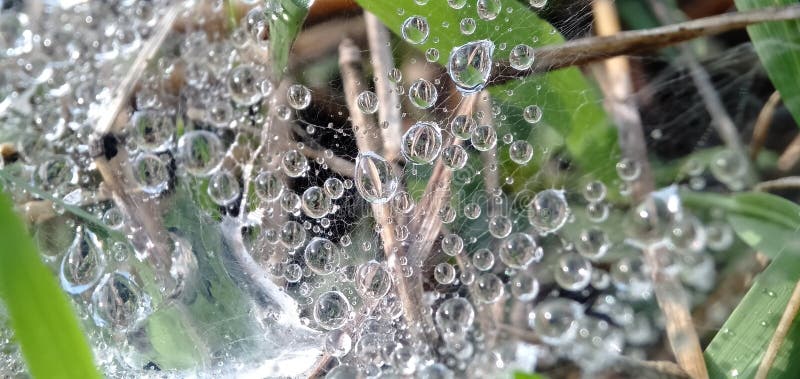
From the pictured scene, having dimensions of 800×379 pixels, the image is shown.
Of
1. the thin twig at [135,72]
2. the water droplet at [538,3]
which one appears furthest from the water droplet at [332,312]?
the thin twig at [135,72]

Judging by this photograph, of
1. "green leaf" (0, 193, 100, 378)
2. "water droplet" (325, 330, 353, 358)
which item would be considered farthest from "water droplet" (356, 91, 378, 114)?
"green leaf" (0, 193, 100, 378)

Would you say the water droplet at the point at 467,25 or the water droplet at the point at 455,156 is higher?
the water droplet at the point at 467,25

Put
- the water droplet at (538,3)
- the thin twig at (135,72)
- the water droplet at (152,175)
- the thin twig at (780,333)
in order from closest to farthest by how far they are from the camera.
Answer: the thin twig at (780,333), the water droplet at (538,3), the water droplet at (152,175), the thin twig at (135,72)

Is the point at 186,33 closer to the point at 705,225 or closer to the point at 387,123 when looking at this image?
the point at 387,123

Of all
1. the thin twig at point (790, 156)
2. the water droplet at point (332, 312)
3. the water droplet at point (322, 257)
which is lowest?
the thin twig at point (790, 156)

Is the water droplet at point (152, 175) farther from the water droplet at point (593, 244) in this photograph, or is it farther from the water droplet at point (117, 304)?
the water droplet at point (593, 244)

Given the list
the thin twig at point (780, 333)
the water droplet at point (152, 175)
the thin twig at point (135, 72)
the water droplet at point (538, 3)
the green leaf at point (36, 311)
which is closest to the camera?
the green leaf at point (36, 311)

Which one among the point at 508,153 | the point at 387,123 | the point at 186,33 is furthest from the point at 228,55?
the point at 508,153
